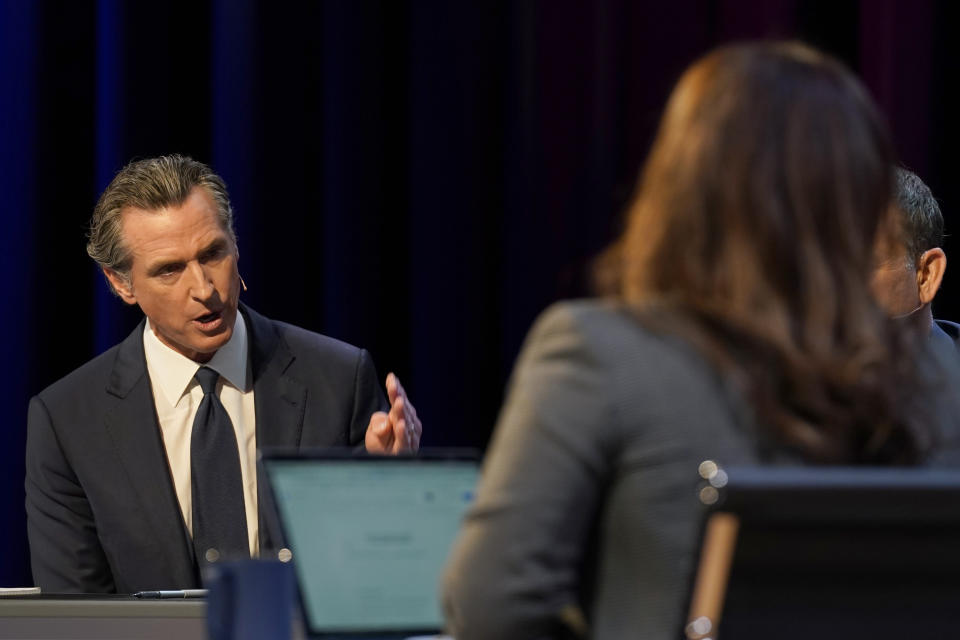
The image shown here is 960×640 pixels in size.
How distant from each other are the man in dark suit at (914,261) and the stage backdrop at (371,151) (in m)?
0.87

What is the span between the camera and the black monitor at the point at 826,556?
0.83 meters

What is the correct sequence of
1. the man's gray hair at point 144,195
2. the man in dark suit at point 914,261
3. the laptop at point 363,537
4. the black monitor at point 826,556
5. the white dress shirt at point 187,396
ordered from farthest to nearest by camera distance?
the man's gray hair at point 144,195, the white dress shirt at point 187,396, the man in dark suit at point 914,261, the laptop at point 363,537, the black monitor at point 826,556

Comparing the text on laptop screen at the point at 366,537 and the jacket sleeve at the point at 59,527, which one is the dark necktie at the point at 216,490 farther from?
the text on laptop screen at the point at 366,537

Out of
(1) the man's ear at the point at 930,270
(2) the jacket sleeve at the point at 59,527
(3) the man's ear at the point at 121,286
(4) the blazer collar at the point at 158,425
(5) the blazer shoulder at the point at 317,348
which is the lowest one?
(2) the jacket sleeve at the point at 59,527

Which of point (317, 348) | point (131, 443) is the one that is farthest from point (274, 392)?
point (131, 443)

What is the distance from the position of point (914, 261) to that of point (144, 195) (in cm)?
134

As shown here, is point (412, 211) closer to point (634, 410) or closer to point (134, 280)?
point (134, 280)

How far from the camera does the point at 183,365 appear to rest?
2.41 m

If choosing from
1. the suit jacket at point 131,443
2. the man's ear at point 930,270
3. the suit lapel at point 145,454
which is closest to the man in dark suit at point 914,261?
the man's ear at point 930,270

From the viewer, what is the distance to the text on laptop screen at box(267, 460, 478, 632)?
4.16 feet

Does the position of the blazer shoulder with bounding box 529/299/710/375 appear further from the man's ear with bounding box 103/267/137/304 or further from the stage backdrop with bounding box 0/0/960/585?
the stage backdrop with bounding box 0/0/960/585

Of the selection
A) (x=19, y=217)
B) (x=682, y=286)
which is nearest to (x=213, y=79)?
(x=19, y=217)

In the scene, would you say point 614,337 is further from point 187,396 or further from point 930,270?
point 187,396

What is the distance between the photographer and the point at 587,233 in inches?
120
